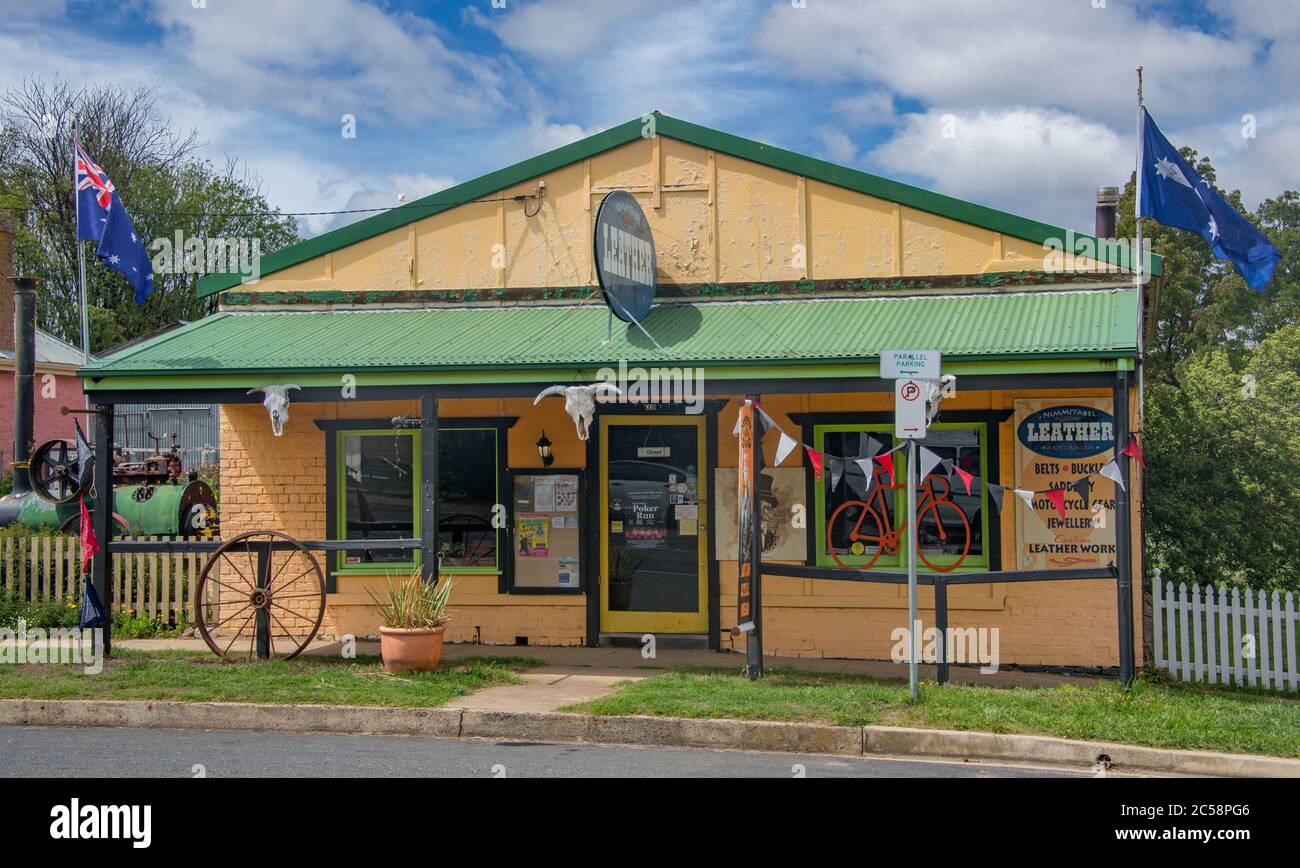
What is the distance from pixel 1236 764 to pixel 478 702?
17.8 feet

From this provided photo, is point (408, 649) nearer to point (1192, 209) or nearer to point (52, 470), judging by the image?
point (1192, 209)

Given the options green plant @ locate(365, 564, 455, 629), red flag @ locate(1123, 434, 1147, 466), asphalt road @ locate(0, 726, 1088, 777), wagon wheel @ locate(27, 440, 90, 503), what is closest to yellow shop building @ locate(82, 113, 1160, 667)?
green plant @ locate(365, 564, 455, 629)

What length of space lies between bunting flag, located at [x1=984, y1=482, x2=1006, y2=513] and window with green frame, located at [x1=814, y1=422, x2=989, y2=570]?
134 millimetres

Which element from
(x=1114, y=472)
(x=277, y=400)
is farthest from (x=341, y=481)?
(x=1114, y=472)

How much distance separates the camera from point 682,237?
13.0 metres

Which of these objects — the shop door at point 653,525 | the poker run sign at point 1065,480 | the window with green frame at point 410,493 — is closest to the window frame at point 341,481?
the window with green frame at point 410,493

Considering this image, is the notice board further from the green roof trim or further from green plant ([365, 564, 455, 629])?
the green roof trim

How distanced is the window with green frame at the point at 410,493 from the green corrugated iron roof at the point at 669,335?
1.35 m

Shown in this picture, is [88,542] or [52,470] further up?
[52,470]

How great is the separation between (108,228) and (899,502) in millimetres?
8657

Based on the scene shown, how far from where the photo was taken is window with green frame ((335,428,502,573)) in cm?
1333

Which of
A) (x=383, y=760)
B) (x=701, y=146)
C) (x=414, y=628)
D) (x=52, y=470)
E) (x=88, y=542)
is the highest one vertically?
(x=701, y=146)
